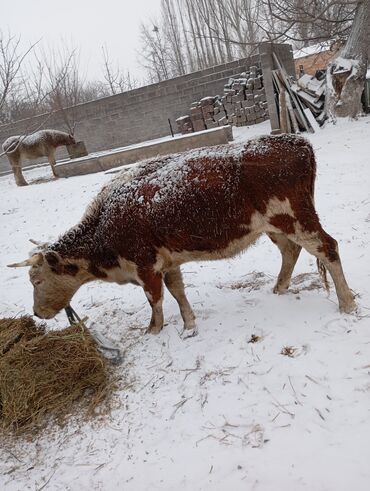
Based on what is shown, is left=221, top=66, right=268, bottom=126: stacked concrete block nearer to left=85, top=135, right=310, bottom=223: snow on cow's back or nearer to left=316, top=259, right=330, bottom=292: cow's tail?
left=85, top=135, right=310, bottom=223: snow on cow's back

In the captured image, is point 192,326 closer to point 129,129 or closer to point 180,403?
point 180,403

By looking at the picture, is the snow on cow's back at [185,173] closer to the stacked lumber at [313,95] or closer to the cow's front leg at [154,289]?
the cow's front leg at [154,289]

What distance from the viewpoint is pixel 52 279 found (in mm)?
3568

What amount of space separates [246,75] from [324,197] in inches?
414

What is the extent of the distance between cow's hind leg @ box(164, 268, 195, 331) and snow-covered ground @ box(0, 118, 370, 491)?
0.48ft

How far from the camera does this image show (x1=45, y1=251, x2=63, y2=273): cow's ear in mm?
3400

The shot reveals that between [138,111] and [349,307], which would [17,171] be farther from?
[349,307]


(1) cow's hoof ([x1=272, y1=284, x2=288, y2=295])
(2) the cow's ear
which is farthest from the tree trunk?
(2) the cow's ear

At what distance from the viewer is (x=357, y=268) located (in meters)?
3.83

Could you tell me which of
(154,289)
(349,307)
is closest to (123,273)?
(154,289)

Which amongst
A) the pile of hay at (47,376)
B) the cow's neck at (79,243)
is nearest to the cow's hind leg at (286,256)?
the cow's neck at (79,243)

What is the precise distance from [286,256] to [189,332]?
1253 millimetres

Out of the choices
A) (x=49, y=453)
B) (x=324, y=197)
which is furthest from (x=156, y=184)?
(x=324, y=197)

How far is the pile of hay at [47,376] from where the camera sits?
293 cm
